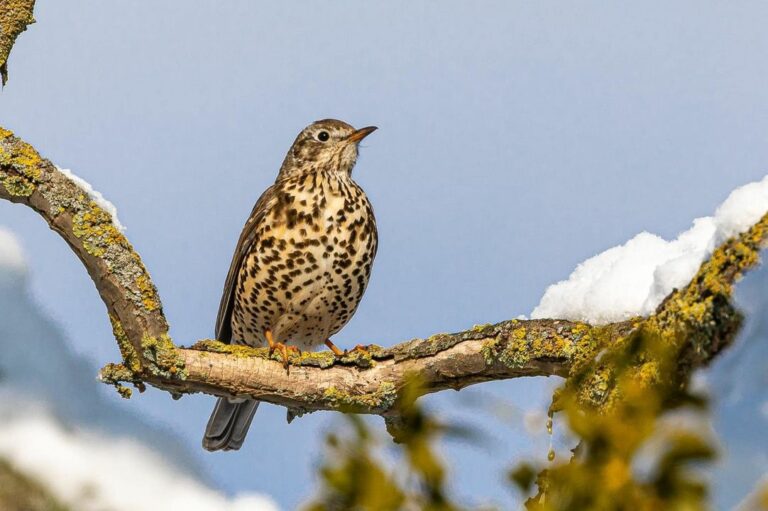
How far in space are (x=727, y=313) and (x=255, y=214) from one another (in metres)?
4.15

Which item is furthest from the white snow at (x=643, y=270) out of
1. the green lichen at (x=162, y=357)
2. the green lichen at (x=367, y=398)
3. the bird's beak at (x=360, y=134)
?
the bird's beak at (x=360, y=134)

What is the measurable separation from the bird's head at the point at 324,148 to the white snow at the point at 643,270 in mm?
2503

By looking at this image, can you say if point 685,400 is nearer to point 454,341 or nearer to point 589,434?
point 589,434

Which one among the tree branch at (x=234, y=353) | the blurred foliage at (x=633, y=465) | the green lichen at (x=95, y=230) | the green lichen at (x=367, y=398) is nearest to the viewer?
the blurred foliage at (x=633, y=465)

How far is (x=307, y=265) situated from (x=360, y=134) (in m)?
1.37

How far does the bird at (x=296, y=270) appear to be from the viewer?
6.38 meters

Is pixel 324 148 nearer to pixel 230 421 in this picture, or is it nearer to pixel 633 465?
pixel 230 421

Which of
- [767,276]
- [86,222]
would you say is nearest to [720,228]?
[767,276]

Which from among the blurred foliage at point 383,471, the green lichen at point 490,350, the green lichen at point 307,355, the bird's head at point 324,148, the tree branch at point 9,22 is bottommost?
the blurred foliage at point 383,471

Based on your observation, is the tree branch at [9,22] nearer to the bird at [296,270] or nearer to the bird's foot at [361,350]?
the bird at [296,270]

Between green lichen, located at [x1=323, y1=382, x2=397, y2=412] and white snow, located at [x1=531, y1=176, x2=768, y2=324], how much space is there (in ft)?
A: 2.69

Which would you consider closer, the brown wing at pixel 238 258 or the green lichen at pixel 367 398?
the green lichen at pixel 367 398

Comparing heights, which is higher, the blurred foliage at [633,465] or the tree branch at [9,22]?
the tree branch at [9,22]

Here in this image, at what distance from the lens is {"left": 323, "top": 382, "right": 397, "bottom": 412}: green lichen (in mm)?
5258
